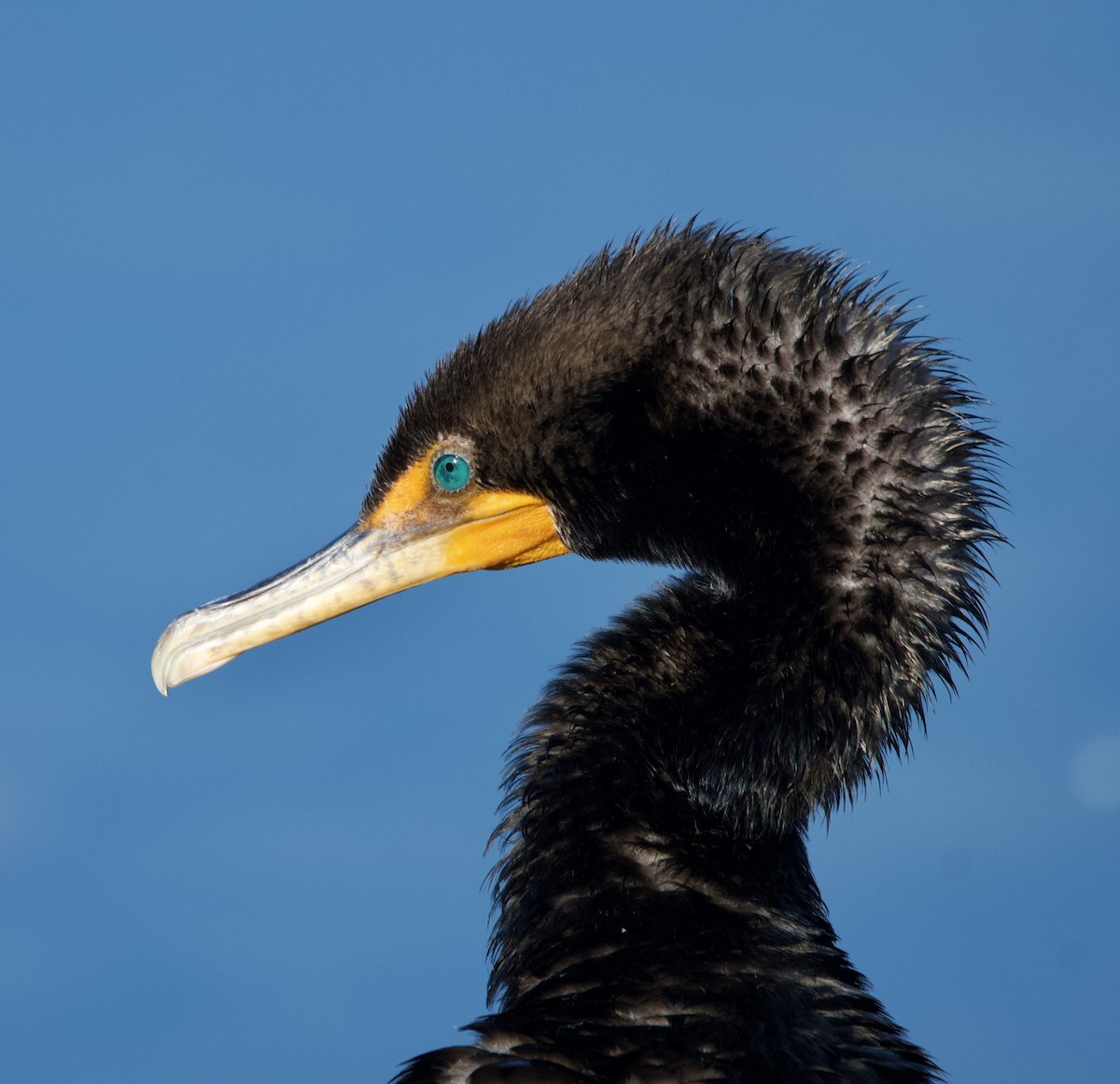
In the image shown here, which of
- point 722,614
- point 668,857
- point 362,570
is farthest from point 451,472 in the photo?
point 668,857

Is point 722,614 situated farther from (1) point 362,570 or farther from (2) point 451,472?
(1) point 362,570

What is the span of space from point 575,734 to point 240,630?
38.7 inches

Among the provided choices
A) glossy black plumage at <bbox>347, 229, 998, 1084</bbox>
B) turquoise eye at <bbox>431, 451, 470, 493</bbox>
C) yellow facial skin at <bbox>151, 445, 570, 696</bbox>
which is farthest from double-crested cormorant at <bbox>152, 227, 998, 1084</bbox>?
yellow facial skin at <bbox>151, 445, 570, 696</bbox>

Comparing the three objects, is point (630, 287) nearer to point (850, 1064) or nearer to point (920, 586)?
point (920, 586)

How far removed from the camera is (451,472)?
3943 mm

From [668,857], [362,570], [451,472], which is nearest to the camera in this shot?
[668,857]

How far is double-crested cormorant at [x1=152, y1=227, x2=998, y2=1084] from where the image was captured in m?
3.36

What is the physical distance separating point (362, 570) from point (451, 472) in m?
0.37

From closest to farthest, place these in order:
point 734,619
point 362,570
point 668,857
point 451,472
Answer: point 668,857 → point 734,619 → point 451,472 → point 362,570

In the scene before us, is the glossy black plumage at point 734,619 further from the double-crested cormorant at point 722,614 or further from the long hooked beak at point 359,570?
the long hooked beak at point 359,570

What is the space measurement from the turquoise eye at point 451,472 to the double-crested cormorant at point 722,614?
0.50ft

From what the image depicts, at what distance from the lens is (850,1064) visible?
3.06m

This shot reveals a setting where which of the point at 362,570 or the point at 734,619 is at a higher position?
the point at 362,570


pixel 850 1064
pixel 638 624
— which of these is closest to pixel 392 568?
pixel 638 624
